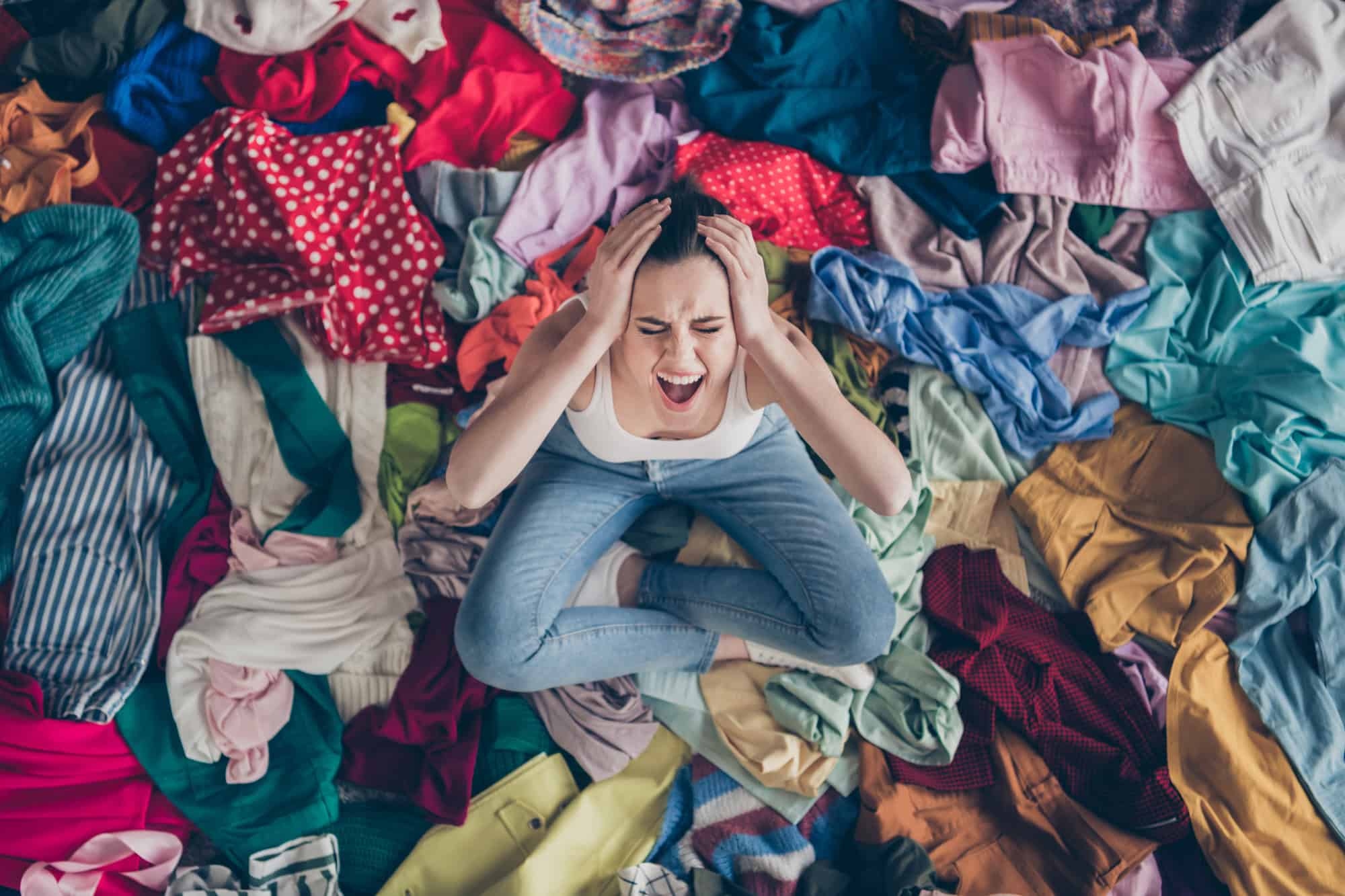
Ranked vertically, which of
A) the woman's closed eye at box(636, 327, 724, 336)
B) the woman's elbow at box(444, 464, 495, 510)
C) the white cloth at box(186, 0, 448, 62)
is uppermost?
the white cloth at box(186, 0, 448, 62)

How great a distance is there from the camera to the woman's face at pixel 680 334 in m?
1.33

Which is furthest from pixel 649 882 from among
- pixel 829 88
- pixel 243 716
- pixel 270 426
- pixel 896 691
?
pixel 829 88

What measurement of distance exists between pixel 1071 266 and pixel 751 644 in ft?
3.37

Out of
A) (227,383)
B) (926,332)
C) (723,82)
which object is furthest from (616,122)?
(227,383)

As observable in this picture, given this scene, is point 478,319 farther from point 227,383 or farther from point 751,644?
point 751,644

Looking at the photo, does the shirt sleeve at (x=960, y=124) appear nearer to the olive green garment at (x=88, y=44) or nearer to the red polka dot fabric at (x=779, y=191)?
the red polka dot fabric at (x=779, y=191)

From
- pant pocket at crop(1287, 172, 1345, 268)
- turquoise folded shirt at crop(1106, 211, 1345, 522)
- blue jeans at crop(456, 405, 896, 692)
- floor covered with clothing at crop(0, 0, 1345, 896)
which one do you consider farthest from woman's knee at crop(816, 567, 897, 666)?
pant pocket at crop(1287, 172, 1345, 268)

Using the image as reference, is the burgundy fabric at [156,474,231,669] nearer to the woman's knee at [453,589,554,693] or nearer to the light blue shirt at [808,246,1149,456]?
the woman's knee at [453,589,554,693]

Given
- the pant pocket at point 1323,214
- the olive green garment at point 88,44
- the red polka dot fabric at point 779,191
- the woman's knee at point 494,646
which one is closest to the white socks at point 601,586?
the woman's knee at point 494,646

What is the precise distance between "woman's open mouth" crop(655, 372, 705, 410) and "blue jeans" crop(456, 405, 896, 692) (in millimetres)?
174

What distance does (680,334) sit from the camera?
4.43 ft

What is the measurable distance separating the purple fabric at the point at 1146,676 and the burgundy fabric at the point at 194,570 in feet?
5.53

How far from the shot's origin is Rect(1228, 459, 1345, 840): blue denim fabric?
61.9 inches

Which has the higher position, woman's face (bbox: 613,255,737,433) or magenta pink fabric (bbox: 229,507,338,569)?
woman's face (bbox: 613,255,737,433)
